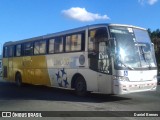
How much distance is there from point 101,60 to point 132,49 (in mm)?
1406

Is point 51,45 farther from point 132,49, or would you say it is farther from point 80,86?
point 132,49

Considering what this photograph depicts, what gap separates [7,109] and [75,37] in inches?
236

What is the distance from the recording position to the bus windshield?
554 inches

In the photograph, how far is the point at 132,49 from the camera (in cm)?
1451

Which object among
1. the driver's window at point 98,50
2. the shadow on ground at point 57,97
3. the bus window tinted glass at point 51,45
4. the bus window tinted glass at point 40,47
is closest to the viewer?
the driver's window at point 98,50

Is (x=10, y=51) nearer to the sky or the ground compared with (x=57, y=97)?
nearer to the sky

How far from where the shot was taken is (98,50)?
14.8m

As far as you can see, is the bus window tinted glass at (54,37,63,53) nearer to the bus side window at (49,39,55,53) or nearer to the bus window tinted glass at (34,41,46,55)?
the bus side window at (49,39,55,53)

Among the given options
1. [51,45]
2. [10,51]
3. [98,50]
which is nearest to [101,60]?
[98,50]

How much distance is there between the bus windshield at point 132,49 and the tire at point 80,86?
2.71 metres

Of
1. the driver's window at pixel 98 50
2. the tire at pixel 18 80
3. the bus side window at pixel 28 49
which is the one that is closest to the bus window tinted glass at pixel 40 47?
the bus side window at pixel 28 49

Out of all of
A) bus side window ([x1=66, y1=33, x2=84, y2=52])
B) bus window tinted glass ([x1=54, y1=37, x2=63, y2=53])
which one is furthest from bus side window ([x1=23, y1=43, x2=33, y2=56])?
bus side window ([x1=66, y1=33, x2=84, y2=52])

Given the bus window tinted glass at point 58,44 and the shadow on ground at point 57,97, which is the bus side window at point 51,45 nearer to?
the bus window tinted glass at point 58,44

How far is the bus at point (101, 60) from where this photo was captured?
1398 centimetres
